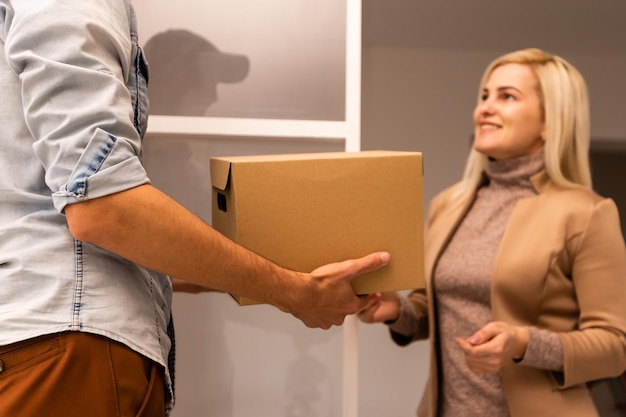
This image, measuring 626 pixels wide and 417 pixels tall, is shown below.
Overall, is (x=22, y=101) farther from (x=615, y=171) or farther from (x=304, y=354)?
(x=615, y=171)

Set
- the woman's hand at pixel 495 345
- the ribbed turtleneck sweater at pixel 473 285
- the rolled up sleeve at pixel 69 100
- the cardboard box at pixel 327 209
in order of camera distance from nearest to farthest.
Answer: the rolled up sleeve at pixel 69 100 → the cardboard box at pixel 327 209 → the woman's hand at pixel 495 345 → the ribbed turtleneck sweater at pixel 473 285

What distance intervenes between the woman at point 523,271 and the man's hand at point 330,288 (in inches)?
13.7

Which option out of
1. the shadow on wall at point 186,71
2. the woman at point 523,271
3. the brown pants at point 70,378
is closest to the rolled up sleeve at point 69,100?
the brown pants at point 70,378

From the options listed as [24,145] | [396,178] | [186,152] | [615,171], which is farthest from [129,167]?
[615,171]

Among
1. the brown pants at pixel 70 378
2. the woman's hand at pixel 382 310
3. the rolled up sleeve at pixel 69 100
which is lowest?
the woman's hand at pixel 382 310

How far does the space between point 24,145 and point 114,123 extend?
0.46ft

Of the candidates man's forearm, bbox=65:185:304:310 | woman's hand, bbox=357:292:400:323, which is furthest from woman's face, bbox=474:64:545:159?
man's forearm, bbox=65:185:304:310

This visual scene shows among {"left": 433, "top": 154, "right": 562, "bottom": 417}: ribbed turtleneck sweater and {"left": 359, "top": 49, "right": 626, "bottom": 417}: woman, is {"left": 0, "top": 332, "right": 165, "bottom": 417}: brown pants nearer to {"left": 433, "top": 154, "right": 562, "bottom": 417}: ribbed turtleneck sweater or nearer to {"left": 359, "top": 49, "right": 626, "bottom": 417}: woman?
{"left": 359, "top": 49, "right": 626, "bottom": 417}: woman

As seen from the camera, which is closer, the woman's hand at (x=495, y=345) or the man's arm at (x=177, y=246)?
the man's arm at (x=177, y=246)

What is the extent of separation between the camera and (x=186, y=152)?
132 cm

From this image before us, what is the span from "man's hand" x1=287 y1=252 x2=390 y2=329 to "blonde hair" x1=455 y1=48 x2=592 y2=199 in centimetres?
73

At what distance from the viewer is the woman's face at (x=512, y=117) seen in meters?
1.57

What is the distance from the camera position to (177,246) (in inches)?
31.1

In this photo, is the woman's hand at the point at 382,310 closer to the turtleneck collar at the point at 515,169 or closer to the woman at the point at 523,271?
the woman at the point at 523,271
